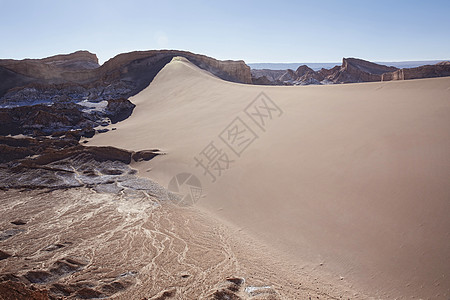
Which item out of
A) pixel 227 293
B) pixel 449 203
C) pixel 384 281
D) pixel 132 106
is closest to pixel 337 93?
pixel 449 203

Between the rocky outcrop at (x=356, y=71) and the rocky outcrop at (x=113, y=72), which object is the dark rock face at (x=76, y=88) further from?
the rocky outcrop at (x=356, y=71)

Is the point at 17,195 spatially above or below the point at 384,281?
above

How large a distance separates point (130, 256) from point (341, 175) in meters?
3.48

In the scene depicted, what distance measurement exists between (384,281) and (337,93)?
5.99 m

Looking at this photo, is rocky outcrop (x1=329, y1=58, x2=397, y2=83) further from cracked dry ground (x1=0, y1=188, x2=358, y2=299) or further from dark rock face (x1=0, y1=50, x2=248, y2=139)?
cracked dry ground (x1=0, y1=188, x2=358, y2=299)

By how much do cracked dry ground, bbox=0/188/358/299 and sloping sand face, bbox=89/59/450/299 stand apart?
0.52m

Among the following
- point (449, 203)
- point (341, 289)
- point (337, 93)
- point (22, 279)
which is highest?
point (337, 93)

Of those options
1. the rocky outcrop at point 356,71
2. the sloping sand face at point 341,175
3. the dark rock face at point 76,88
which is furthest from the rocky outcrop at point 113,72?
the rocky outcrop at point 356,71

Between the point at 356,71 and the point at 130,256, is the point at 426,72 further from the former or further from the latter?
the point at 130,256

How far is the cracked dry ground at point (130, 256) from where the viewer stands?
102 inches

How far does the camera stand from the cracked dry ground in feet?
8.53

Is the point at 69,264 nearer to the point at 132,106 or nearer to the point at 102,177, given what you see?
the point at 102,177

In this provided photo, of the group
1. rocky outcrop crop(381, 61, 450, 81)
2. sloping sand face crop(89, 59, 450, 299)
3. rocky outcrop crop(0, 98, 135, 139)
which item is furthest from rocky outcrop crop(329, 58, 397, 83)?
rocky outcrop crop(0, 98, 135, 139)

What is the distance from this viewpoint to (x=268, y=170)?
17.5ft
